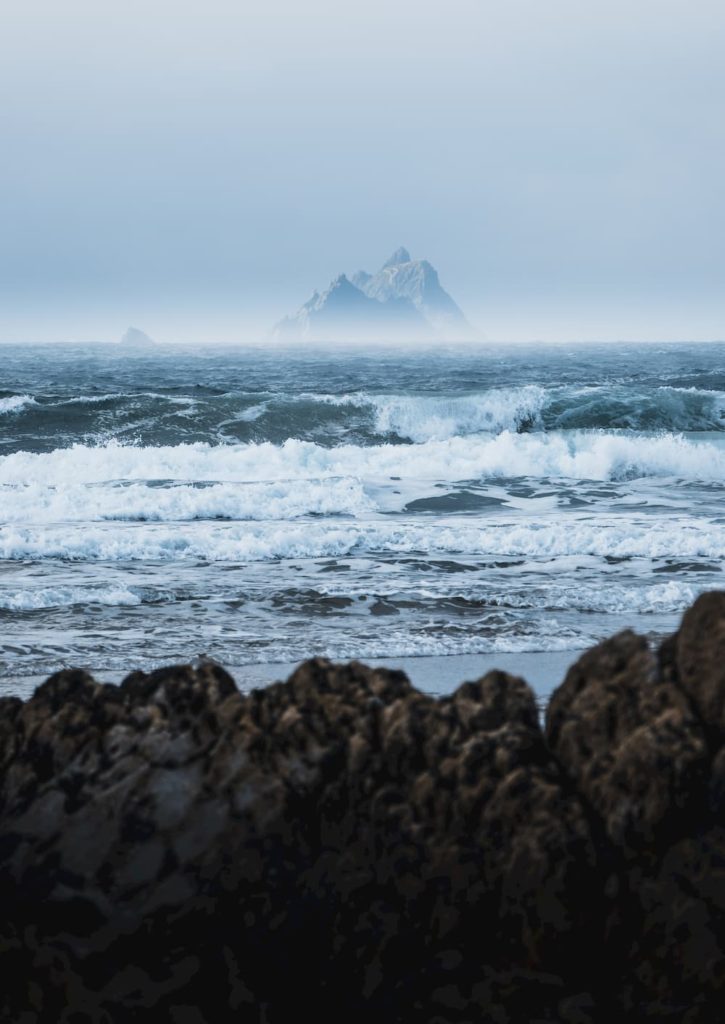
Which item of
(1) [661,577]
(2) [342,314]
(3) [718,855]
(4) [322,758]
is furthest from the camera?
(2) [342,314]

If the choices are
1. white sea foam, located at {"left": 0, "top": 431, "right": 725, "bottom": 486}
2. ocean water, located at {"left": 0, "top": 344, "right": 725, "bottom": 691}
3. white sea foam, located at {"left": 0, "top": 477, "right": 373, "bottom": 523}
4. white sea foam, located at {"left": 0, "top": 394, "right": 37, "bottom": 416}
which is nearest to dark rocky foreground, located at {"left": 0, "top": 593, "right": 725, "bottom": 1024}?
ocean water, located at {"left": 0, "top": 344, "right": 725, "bottom": 691}

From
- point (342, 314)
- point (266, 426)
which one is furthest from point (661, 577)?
point (342, 314)

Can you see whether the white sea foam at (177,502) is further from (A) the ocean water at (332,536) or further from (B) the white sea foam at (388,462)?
(B) the white sea foam at (388,462)

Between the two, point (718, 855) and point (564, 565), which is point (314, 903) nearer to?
point (718, 855)

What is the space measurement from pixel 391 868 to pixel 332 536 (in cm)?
786

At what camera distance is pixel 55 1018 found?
1973 mm

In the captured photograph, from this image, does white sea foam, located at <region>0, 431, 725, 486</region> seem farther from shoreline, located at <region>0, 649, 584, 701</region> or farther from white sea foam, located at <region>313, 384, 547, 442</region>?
shoreline, located at <region>0, 649, 584, 701</region>

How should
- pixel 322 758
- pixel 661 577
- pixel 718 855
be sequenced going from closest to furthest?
1. pixel 718 855
2. pixel 322 758
3. pixel 661 577

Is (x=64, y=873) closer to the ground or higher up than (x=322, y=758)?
closer to the ground

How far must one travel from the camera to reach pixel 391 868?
6.54ft

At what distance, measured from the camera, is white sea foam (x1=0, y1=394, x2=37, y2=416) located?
24328 mm

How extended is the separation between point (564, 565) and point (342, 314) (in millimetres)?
147346

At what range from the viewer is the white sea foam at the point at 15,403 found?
79.8ft

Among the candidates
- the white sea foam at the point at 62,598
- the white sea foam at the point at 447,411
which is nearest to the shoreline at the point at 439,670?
the white sea foam at the point at 62,598
